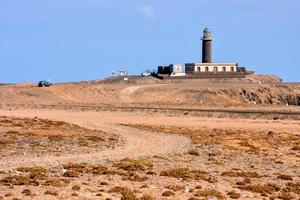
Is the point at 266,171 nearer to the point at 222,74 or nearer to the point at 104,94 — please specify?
the point at 104,94

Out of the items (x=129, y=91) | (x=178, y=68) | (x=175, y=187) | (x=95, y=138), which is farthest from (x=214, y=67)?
(x=175, y=187)

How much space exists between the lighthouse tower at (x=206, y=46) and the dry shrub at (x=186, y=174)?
132 m

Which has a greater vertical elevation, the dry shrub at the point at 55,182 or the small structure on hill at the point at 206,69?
the small structure on hill at the point at 206,69

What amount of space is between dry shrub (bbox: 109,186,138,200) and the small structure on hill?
4590 inches

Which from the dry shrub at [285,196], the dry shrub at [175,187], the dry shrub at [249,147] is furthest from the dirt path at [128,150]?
the dry shrub at [285,196]

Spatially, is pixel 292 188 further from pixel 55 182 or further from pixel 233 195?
pixel 55 182

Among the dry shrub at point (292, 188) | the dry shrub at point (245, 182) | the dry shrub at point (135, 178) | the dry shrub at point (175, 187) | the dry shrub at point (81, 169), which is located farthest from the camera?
the dry shrub at point (245, 182)

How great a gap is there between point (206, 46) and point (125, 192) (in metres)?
144

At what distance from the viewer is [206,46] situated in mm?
165375

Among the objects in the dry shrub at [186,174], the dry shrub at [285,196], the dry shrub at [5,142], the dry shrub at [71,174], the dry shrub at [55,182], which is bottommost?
the dry shrub at [285,196]

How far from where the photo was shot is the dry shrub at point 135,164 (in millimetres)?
30078

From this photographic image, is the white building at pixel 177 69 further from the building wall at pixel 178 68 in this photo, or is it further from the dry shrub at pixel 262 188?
the dry shrub at pixel 262 188

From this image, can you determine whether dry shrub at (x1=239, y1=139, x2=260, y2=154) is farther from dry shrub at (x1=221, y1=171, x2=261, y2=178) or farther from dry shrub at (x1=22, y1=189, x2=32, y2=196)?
dry shrub at (x1=22, y1=189, x2=32, y2=196)

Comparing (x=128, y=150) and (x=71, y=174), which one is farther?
(x=128, y=150)
